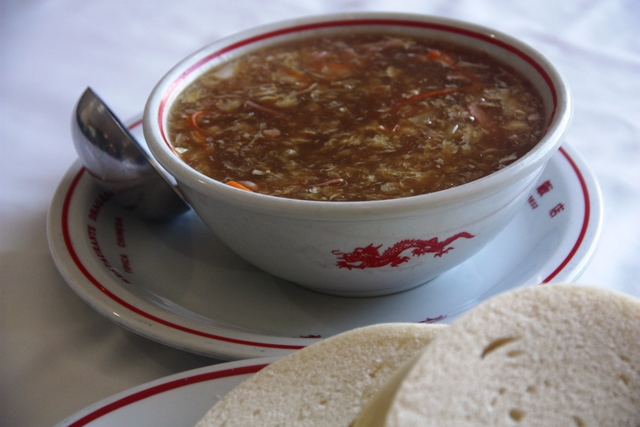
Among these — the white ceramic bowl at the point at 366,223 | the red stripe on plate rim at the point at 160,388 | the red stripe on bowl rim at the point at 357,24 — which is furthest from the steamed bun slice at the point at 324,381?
the red stripe on bowl rim at the point at 357,24

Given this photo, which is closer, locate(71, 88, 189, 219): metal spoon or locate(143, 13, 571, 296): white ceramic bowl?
locate(143, 13, 571, 296): white ceramic bowl

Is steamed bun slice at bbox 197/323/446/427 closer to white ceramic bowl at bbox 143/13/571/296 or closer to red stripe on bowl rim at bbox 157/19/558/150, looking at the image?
white ceramic bowl at bbox 143/13/571/296

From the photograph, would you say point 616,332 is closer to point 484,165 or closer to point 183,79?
point 484,165

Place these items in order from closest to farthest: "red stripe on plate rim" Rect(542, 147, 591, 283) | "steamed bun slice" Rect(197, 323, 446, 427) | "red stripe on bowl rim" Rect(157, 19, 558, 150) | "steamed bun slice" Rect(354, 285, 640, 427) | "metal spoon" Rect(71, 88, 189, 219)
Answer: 1. "steamed bun slice" Rect(354, 285, 640, 427)
2. "steamed bun slice" Rect(197, 323, 446, 427)
3. "red stripe on plate rim" Rect(542, 147, 591, 283)
4. "red stripe on bowl rim" Rect(157, 19, 558, 150)
5. "metal spoon" Rect(71, 88, 189, 219)

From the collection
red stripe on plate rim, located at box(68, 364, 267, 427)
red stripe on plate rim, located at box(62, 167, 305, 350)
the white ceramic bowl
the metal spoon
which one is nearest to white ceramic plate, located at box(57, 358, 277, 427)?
red stripe on plate rim, located at box(68, 364, 267, 427)

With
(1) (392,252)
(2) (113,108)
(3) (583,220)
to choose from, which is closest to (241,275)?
(1) (392,252)

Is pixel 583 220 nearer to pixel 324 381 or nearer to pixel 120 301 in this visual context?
pixel 324 381

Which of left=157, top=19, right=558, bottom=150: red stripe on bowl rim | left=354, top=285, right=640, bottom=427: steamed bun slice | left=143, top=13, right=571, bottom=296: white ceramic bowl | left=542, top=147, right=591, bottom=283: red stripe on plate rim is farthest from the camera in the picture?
left=157, top=19, right=558, bottom=150: red stripe on bowl rim
